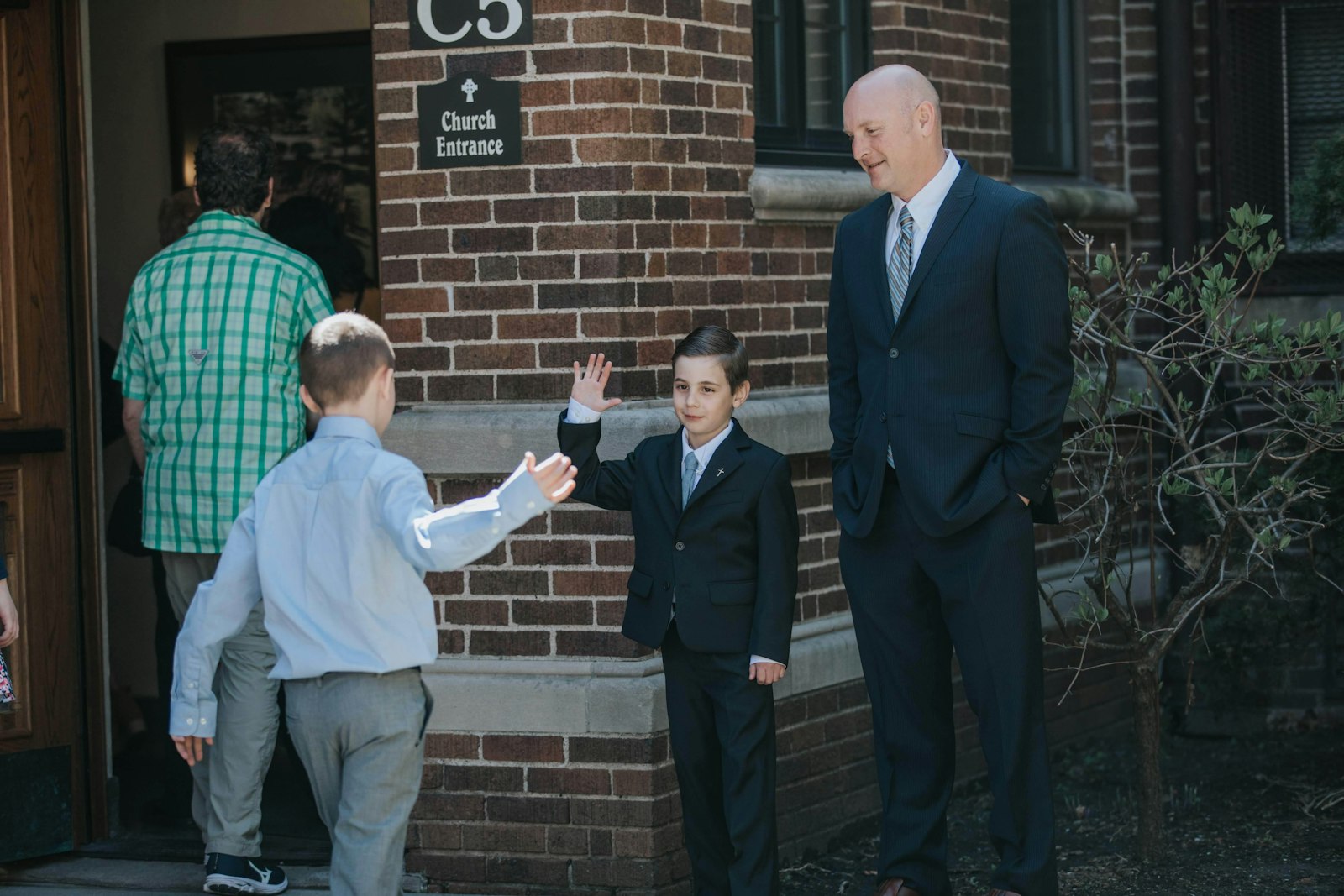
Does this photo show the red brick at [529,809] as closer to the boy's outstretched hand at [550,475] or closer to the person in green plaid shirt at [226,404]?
the person in green plaid shirt at [226,404]

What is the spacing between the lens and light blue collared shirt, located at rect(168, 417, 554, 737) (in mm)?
3896

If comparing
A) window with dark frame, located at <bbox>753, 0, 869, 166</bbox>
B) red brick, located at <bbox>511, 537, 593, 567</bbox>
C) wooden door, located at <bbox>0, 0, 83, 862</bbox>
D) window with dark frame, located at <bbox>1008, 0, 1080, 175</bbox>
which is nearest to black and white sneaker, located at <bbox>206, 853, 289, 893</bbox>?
wooden door, located at <bbox>0, 0, 83, 862</bbox>

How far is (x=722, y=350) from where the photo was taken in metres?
4.82

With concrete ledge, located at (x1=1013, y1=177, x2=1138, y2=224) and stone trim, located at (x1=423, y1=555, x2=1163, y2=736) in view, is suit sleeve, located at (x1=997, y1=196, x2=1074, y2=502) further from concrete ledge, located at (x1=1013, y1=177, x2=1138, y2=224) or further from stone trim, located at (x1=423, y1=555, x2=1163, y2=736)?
concrete ledge, located at (x1=1013, y1=177, x2=1138, y2=224)

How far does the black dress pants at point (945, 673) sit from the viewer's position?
4.80 meters

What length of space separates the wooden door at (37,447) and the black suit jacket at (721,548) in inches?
80.5

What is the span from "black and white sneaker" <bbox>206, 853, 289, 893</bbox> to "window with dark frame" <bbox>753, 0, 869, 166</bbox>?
9.35 ft

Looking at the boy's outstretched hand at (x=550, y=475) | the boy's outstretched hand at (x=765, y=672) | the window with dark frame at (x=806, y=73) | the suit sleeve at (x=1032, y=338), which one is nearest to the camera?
the boy's outstretched hand at (x=550, y=475)

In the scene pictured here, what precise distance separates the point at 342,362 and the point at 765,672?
1.46 meters

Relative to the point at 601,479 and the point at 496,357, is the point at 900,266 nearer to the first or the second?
the point at 601,479

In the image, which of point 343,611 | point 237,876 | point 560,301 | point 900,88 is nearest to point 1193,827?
point 560,301

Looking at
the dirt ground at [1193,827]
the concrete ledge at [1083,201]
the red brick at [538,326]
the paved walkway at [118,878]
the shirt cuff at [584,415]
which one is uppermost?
the concrete ledge at [1083,201]

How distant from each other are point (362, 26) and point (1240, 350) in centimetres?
378

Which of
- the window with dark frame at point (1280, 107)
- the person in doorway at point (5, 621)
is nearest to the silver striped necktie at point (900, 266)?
the person in doorway at point (5, 621)
